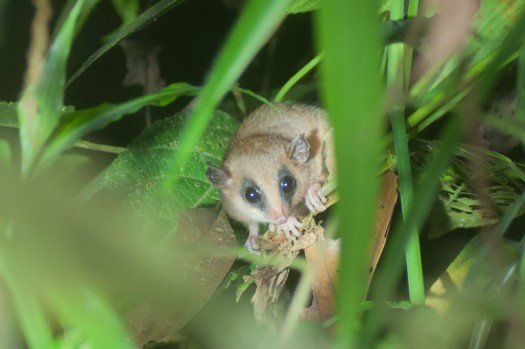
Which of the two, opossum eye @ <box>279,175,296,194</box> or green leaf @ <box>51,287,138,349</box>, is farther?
opossum eye @ <box>279,175,296,194</box>

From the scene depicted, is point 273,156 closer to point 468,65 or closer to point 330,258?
point 330,258

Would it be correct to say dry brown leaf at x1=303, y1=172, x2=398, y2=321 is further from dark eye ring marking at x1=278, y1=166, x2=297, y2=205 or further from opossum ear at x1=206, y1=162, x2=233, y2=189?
dark eye ring marking at x1=278, y1=166, x2=297, y2=205

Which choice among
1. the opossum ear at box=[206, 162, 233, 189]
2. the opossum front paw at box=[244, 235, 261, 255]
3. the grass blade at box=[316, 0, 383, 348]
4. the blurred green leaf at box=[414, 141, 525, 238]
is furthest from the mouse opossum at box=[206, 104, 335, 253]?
the grass blade at box=[316, 0, 383, 348]

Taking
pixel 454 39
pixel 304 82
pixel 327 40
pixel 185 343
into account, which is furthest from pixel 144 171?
pixel 327 40

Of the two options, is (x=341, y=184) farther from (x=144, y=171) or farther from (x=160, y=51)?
(x=160, y=51)

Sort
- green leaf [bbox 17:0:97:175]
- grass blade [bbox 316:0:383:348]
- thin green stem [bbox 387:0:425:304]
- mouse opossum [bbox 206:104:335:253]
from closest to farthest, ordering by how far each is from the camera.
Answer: grass blade [bbox 316:0:383:348] → green leaf [bbox 17:0:97:175] → thin green stem [bbox 387:0:425:304] → mouse opossum [bbox 206:104:335:253]

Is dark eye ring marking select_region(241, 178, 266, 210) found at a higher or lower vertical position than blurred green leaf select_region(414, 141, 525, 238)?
higher

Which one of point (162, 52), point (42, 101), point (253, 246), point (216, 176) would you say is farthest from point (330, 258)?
point (162, 52)
